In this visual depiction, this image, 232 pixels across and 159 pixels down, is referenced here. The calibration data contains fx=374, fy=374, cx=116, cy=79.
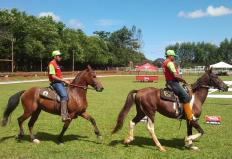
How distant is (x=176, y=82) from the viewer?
34.8 ft

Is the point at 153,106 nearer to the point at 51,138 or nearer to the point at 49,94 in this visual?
the point at 49,94

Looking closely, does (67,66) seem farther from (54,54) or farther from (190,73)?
(54,54)

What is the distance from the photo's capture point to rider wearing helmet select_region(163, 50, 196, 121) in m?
10.4

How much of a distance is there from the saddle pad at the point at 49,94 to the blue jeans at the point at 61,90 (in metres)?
0.14

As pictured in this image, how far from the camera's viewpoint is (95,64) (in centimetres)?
12088

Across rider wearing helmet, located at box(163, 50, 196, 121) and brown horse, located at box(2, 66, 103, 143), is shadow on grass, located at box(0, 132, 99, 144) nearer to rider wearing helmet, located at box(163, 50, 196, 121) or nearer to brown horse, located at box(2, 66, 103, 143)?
brown horse, located at box(2, 66, 103, 143)

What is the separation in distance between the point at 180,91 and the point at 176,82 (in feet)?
0.94

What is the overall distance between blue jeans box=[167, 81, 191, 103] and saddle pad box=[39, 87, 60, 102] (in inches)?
133

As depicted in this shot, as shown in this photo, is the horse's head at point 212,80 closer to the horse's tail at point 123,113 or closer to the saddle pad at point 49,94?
the horse's tail at point 123,113

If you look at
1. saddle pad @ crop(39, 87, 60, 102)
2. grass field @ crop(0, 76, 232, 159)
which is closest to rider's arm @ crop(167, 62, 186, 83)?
grass field @ crop(0, 76, 232, 159)

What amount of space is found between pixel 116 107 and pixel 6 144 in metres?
10.4

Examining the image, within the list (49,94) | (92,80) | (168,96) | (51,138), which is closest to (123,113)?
(168,96)

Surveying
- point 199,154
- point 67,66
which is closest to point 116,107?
point 199,154

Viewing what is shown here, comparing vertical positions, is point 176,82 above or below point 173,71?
below
